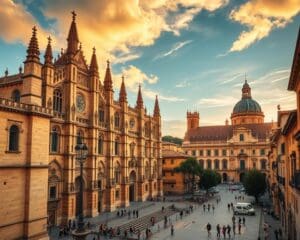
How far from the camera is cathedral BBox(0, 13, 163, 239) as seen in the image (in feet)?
84.0

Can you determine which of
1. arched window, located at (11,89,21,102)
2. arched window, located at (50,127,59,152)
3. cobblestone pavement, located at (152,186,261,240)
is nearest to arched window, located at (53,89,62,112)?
arched window, located at (50,127,59,152)

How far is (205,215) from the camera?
1772 inches

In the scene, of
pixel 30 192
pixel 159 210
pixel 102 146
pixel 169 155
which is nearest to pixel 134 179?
pixel 159 210

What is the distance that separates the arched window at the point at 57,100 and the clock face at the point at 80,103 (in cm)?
367

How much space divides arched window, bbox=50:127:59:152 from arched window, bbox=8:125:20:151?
8834 mm

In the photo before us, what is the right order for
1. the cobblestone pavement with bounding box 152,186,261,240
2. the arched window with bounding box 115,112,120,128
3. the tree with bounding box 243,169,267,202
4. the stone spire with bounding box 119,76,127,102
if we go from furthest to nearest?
the stone spire with bounding box 119,76,127,102
the arched window with bounding box 115,112,120,128
the tree with bounding box 243,169,267,202
the cobblestone pavement with bounding box 152,186,261,240

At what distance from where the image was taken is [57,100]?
37.0 metres

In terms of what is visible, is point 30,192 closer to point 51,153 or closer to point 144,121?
point 51,153

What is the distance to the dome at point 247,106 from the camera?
10931cm

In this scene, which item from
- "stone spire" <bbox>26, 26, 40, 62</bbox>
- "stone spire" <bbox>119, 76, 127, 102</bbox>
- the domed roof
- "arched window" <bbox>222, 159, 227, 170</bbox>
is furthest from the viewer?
the domed roof

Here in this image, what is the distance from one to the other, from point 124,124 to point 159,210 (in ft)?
53.2

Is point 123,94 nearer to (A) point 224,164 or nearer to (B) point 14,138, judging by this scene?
(B) point 14,138

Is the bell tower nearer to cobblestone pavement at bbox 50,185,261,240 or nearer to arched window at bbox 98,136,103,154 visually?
cobblestone pavement at bbox 50,185,261,240

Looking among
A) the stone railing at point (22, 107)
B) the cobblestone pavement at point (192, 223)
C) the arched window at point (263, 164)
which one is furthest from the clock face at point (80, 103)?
the arched window at point (263, 164)
